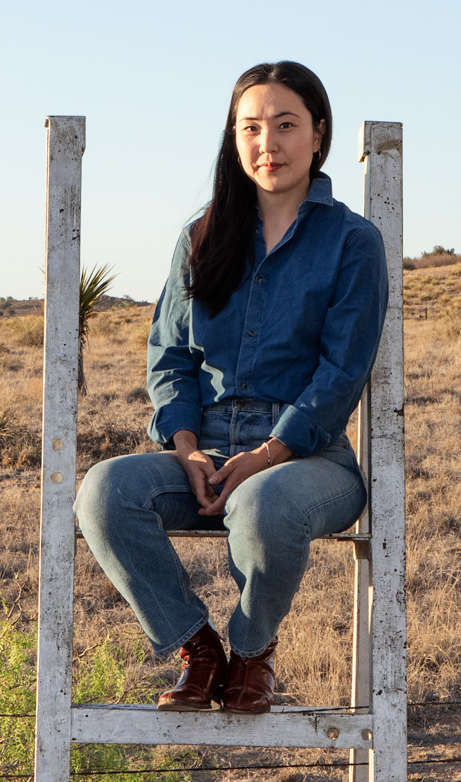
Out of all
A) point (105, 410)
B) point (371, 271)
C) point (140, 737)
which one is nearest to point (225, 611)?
point (140, 737)

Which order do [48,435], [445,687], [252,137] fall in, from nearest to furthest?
[48,435] < [252,137] < [445,687]

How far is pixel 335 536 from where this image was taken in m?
2.06

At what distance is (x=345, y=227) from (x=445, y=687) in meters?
2.34

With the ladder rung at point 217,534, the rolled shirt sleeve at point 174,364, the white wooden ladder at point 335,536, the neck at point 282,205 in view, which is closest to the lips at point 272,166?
the neck at point 282,205

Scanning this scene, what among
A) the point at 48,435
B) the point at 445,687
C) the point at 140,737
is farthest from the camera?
the point at 445,687

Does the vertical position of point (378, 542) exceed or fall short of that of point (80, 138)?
it falls short

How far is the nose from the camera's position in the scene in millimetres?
2188

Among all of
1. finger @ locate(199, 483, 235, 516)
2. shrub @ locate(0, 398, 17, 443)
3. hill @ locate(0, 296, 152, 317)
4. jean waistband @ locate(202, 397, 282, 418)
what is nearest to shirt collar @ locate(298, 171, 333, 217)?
jean waistband @ locate(202, 397, 282, 418)

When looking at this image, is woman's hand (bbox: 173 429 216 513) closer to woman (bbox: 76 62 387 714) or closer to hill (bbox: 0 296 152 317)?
woman (bbox: 76 62 387 714)

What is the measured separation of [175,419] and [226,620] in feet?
7.61

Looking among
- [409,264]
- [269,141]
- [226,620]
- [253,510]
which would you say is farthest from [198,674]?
[409,264]

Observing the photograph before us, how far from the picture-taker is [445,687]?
3566 mm

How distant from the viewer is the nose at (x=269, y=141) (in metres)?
2.19

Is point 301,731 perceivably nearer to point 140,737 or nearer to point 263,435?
point 140,737
